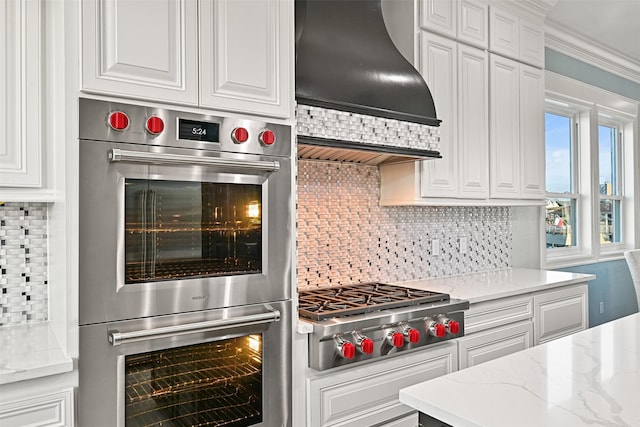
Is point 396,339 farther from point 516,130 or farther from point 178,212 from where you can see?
point 516,130

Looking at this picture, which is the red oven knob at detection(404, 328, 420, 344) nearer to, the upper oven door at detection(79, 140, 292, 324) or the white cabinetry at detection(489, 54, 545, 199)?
the upper oven door at detection(79, 140, 292, 324)

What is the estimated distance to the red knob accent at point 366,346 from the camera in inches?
78.2

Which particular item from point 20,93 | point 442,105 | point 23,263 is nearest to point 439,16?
point 442,105

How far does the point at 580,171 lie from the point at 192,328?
4.17 m

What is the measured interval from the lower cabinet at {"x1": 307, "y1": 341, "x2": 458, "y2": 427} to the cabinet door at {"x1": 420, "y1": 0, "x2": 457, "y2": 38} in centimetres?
176

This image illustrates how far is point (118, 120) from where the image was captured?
5.05 ft

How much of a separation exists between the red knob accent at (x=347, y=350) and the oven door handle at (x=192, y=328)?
0.30 metres

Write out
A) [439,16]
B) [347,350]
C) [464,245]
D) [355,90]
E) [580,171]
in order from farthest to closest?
[580,171], [464,245], [439,16], [355,90], [347,350]

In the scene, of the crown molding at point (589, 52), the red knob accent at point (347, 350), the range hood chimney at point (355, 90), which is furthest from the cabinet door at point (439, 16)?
the red knob accent at point (347, 350)

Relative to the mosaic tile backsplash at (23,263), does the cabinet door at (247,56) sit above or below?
above

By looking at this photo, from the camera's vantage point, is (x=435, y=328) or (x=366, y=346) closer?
(x=366, y=346)

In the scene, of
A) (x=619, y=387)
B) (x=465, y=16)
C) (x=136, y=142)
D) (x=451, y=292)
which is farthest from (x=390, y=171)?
(x=619, y=387)

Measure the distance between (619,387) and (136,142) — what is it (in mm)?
1505

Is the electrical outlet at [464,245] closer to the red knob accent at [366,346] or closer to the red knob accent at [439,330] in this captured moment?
the red knob accent at [439,330]
